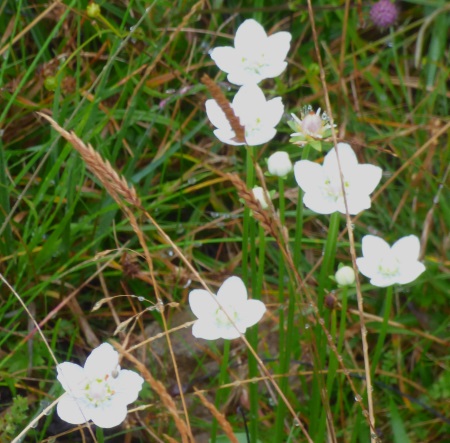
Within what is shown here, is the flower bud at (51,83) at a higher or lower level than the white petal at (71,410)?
higher

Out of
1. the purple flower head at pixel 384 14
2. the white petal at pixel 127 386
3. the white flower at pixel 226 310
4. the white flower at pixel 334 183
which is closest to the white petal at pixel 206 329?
the white flower at pixel 226 310

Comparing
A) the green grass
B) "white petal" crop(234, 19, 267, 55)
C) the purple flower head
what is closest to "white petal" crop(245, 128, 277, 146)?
"white petal" crop(234, 19, 267, 55)

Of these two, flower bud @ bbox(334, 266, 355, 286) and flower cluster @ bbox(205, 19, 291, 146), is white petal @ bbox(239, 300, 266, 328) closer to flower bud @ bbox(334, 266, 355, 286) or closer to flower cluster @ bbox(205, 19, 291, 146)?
flower bud @ bbox(334, 266, 355, 286)

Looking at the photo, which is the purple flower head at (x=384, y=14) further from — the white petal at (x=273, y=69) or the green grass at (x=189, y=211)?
the white petal at (x=273, y=69)

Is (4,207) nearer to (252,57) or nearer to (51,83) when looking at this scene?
(51,83)

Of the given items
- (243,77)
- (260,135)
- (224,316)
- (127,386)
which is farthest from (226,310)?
(243,77)

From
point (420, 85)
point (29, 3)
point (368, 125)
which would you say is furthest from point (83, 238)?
point (420, 85)
